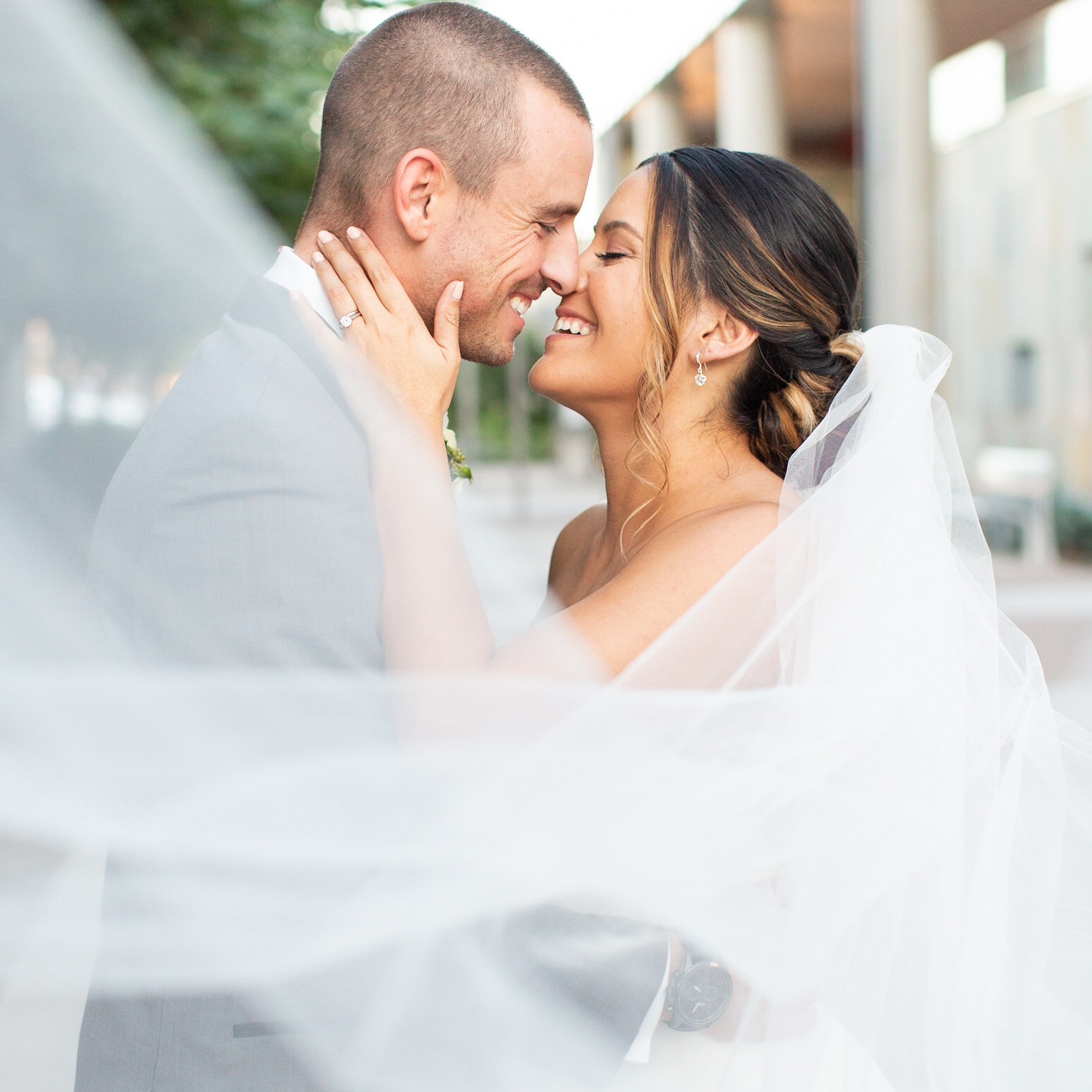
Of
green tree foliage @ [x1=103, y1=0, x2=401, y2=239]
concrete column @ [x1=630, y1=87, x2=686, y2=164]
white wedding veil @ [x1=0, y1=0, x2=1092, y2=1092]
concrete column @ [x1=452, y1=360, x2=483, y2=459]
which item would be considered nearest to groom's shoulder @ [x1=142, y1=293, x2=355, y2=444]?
white wedding veil @ [x1=0, y1=0, x2=1092, y2=1092]

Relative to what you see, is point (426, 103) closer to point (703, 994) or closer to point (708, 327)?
point (708, 327)

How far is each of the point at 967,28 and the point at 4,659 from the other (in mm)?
15772

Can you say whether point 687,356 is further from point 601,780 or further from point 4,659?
point 4,659

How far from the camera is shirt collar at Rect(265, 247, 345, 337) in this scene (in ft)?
6.34

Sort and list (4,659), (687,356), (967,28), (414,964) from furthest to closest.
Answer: (967,28)
(687,356)
(414,964)
(4,659)

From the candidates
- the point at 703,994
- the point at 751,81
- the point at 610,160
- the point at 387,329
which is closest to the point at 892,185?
the point at 751,81

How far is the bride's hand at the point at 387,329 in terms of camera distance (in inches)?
75.9

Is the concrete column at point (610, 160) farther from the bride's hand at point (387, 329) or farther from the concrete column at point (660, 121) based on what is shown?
the bride's hand at point (387, 329)

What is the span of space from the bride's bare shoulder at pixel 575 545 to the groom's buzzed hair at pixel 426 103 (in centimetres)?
110

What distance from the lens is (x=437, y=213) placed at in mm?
2096

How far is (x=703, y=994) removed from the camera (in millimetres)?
1833

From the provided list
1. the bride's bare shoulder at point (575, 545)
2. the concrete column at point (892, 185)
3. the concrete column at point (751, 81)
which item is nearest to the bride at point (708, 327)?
the bride's bare shoulder at point (575, 545)

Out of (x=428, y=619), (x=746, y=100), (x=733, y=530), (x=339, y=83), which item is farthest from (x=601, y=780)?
(x=746, y=100)

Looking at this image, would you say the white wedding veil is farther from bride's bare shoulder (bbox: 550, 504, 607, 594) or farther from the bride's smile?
bride's bare shoulder (bbox: 550, 504, 607, 594)
